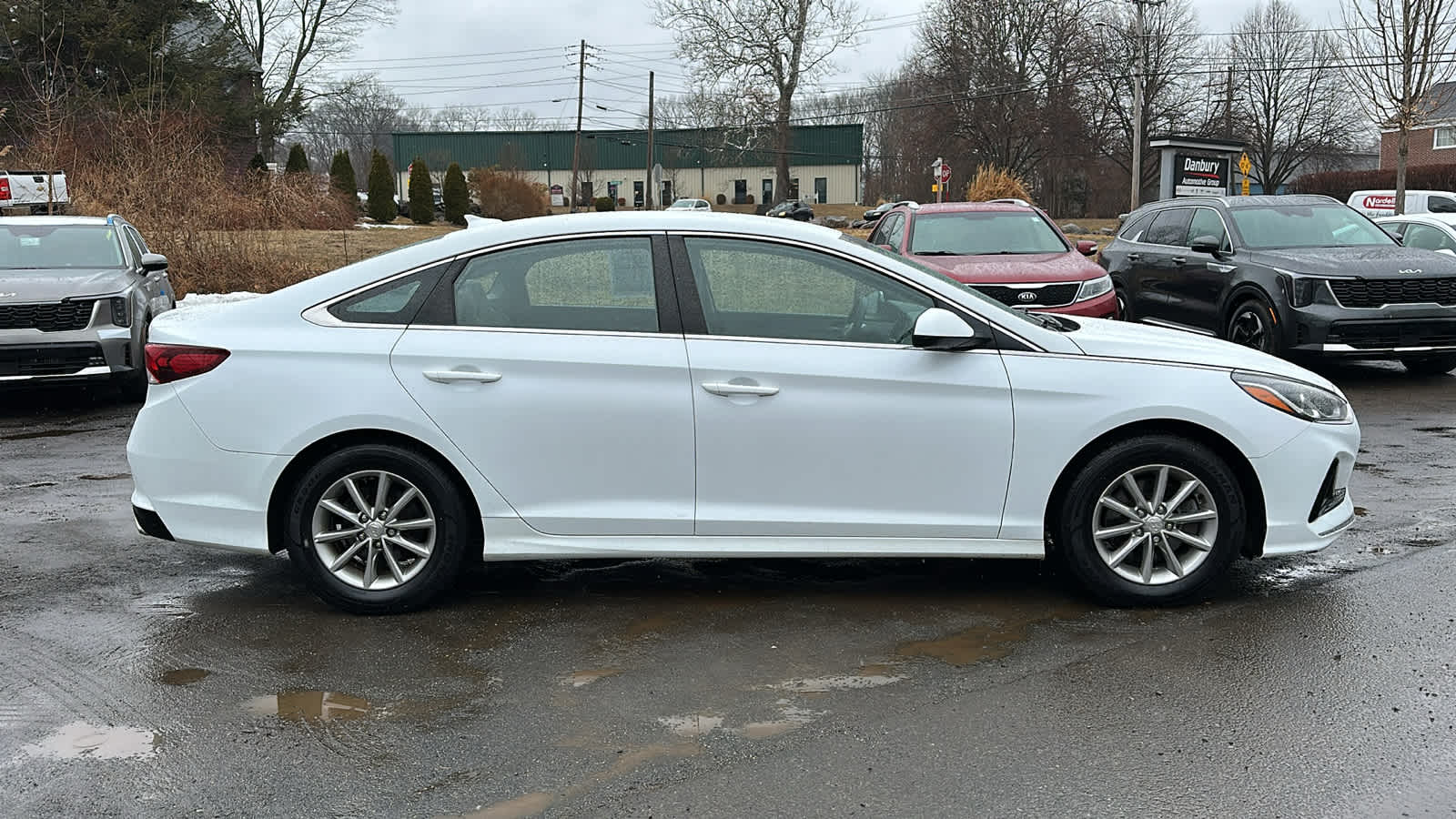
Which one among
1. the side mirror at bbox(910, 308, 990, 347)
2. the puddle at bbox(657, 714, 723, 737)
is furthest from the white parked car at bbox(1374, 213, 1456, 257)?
the puddle at bbox(657, 714, 723, 737)

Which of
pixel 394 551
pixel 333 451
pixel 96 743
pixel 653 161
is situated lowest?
pixel 96 743

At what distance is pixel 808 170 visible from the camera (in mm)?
100625

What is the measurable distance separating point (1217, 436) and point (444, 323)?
3104mm

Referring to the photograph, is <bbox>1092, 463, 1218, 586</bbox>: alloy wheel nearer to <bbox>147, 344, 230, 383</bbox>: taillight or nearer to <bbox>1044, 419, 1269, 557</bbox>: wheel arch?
<bbox>1044, 419, 1269, 557</bbox>: wheel arch

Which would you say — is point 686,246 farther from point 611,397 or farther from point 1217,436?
point 1217,436

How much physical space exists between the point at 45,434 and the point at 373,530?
6.42 metres

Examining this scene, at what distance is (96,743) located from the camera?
401 centimetres

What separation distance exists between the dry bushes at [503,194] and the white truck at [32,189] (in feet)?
103

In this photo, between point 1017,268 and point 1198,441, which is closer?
point 1198,441

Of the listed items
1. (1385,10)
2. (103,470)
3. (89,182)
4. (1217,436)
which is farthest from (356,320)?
(1385,10)

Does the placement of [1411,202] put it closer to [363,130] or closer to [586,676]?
[586,676]

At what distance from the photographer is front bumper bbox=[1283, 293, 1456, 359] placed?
11.2m

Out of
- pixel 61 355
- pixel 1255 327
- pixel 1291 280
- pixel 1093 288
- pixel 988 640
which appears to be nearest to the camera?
pixel 988 640

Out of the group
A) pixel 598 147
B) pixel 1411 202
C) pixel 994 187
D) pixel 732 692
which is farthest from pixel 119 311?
pixel 598 147
